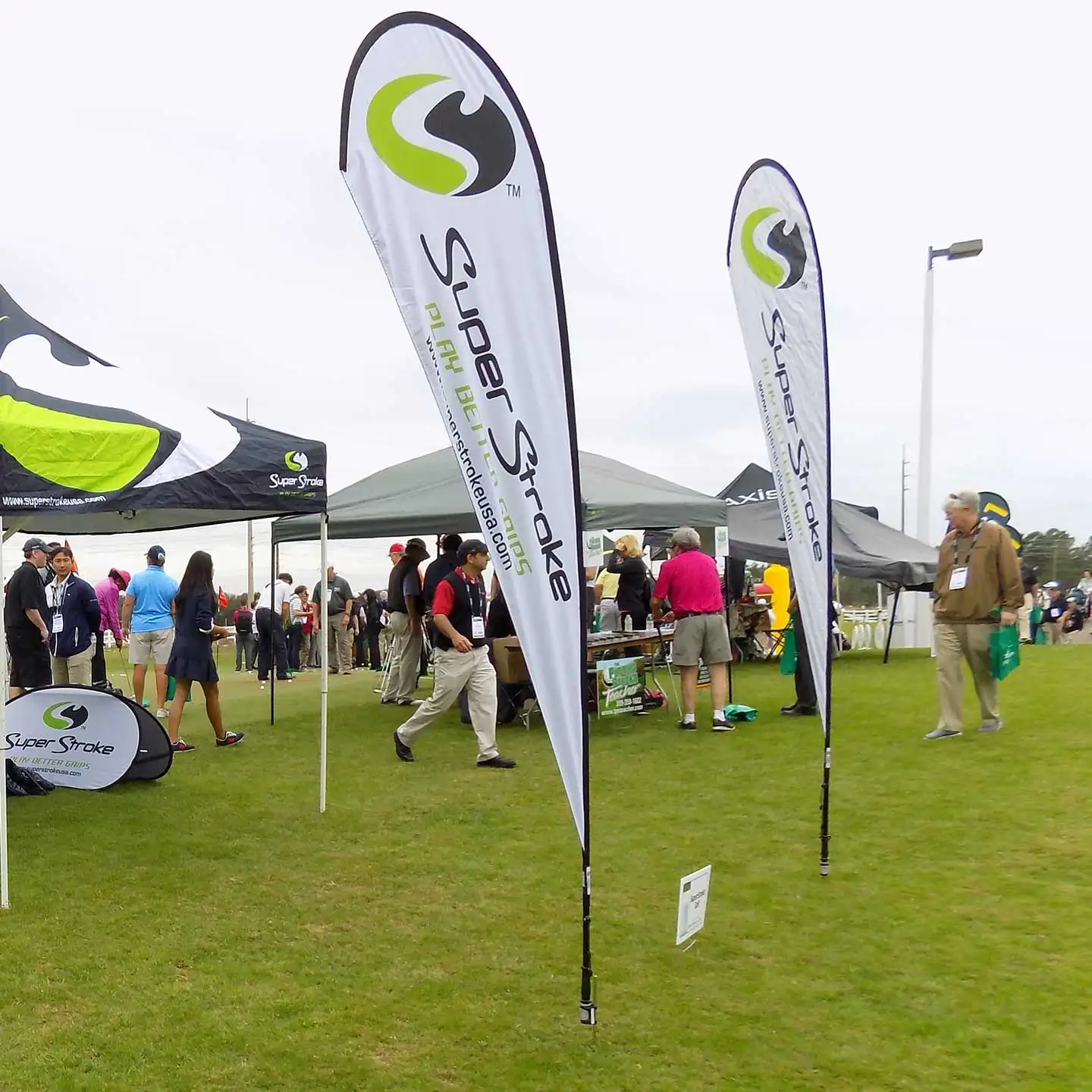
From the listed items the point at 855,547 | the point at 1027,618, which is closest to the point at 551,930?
the point at 855,547

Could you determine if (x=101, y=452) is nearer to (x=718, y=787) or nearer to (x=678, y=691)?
(x=718, y=787)

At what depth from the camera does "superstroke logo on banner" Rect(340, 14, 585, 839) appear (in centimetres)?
318

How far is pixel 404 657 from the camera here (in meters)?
11.1

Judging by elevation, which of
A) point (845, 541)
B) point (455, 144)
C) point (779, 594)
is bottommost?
point (779, 594)

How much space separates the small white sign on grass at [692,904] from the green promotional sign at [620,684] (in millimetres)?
5283

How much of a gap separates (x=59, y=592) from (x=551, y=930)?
639 centimetres

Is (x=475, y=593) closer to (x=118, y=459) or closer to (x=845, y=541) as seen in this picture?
(x=118, y=459)

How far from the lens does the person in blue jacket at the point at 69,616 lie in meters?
8.82

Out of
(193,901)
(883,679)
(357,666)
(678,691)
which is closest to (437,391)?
(193,901)

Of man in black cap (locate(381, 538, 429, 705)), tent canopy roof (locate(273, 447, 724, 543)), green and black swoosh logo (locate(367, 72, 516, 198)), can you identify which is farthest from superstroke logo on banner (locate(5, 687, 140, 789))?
green and black swoosh logo (locate(367, 72, 516, 198))

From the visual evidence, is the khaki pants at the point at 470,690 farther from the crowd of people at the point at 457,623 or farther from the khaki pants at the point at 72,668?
the khaki pants at the point at 72,668

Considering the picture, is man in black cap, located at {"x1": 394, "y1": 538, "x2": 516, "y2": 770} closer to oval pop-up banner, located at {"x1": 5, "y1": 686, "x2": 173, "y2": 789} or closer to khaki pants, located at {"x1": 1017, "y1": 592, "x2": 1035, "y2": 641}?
oval pop-up banner, located at {"x1": 5, "y1": 686, "x2": 173, "y2": 789}

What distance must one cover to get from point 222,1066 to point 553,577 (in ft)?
5.64

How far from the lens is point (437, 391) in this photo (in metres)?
3.20
